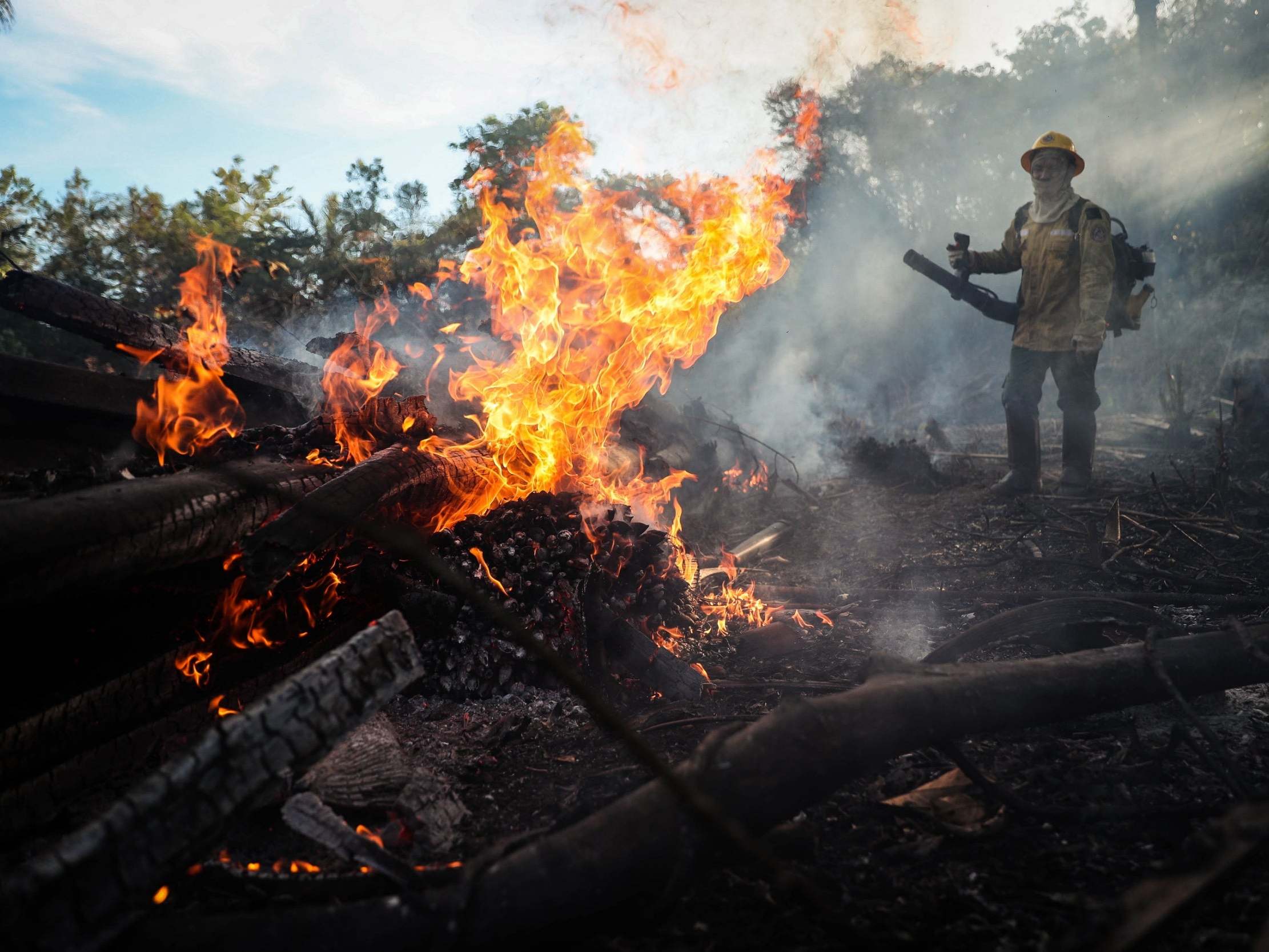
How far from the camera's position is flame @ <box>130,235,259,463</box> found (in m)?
3.88

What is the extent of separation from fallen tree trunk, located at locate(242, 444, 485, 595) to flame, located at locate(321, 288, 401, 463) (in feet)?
1.33

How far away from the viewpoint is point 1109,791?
2543 mm

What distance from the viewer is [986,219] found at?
2098 cm

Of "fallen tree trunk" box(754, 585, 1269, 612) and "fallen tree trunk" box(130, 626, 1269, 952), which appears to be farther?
"fallen tree trunk" box(754, 585, 1269, 612)

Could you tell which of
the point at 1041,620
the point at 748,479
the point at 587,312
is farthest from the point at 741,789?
the point at 748,479

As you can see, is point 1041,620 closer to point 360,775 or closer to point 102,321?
point 360,775

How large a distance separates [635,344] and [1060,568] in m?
4.22

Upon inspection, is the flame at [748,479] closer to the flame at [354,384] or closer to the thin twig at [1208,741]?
the flame at [354,384]

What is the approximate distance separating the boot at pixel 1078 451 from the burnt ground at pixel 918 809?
Result: 114cm

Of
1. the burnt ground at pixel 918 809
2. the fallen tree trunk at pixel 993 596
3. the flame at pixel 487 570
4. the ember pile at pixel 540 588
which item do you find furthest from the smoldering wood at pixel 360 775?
the fallen tree trunk at pixel 993 596

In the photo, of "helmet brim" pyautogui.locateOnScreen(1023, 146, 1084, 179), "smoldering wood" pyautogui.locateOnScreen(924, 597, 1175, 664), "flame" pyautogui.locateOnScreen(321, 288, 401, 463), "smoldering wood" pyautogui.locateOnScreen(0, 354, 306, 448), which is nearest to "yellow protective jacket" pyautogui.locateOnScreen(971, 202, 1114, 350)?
"helmet brim" pyautogui.locateOnScreen(1023, 146, 1084, 179)

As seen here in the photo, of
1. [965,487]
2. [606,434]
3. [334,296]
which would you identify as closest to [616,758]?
[606,434]

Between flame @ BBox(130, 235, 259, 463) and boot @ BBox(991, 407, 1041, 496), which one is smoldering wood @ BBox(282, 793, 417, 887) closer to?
flame @ BBox(130, 235, 259, 463)

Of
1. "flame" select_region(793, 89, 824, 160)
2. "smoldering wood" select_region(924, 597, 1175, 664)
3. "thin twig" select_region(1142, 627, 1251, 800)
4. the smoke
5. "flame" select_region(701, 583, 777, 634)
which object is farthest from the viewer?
"flame" select_region(793, 89, 824, 160)
